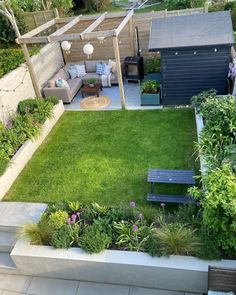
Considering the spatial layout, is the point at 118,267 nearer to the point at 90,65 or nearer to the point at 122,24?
the point at 122,24

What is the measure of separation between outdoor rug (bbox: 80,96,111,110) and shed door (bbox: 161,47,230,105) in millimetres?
2214

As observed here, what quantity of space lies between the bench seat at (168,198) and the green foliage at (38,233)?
7.12 feet

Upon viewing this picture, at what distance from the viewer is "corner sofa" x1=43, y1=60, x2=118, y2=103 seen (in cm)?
1084

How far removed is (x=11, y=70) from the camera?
991 cm

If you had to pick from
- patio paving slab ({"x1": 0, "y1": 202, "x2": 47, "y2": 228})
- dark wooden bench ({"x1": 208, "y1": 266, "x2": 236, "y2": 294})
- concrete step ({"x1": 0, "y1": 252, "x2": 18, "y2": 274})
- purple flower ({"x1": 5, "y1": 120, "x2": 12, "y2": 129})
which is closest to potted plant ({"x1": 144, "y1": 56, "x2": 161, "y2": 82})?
purple flower ({"x1": 5, "y1": 120, "x2": 12, "y2": 129})

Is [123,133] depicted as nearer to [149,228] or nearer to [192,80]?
[192,80]

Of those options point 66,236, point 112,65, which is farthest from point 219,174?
point 112,65

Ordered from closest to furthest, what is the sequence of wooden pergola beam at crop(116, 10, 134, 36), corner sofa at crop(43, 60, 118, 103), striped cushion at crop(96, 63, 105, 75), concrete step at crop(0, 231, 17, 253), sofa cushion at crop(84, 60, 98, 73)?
concrete step at crop(0, 231, 17, 253) < wooden pergola beam at crop(116, 10, 134, 36) < corner sofa at crop(43, 60, 118, 103) < striped cushion at crop(96, 63, 105, 75) < sofa cushion at crop(84, 60, 98, 73)

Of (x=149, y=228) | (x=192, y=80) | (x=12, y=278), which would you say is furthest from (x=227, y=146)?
(x=12, y=278)

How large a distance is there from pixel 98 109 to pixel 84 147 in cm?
228

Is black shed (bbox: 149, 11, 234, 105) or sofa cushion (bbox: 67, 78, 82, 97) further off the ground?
black shed (bbox: 149, 11, 234, 105)

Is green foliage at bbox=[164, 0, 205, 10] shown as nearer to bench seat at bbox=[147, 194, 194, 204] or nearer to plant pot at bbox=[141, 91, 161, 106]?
plant pot at bbox=[141, 91, 161, 106]

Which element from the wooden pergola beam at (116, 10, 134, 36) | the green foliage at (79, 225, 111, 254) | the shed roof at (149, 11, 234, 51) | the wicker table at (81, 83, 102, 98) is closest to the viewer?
the green foliage at (79, 225, 111, 254)

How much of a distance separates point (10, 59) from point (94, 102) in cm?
330
